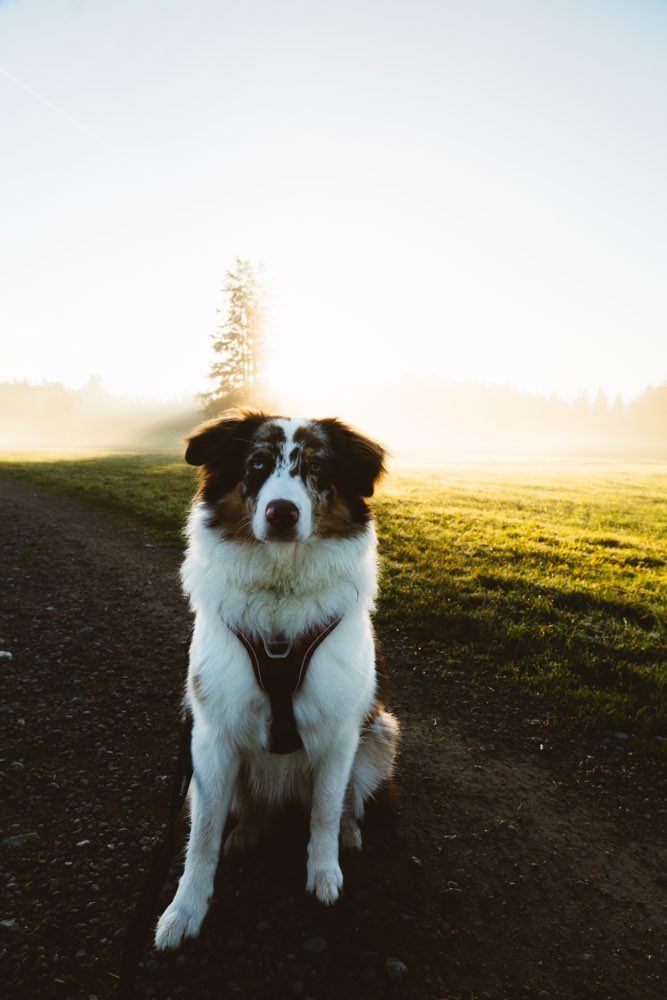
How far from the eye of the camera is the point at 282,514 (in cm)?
284

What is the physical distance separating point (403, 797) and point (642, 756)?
2.02 meters

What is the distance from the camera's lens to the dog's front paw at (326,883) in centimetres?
283

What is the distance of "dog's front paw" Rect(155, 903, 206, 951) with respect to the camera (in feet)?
8.50

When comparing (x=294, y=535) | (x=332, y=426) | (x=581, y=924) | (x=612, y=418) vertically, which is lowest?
(x=581, y=924)

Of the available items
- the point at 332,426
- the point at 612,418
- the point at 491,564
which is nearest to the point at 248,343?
the point at 491,564

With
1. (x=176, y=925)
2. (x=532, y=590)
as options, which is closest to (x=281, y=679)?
(x=176, y=925)

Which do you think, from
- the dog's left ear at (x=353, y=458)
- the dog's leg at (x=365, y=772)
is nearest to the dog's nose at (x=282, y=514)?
the dog's left ear at (x=353, y=458)

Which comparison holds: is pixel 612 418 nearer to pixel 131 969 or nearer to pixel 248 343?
pixel 248 343

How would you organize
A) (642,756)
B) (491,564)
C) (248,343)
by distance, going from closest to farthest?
(642,756) → (491,564) → (248,343)

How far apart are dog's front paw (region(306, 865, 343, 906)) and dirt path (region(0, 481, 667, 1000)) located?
2.0 inches

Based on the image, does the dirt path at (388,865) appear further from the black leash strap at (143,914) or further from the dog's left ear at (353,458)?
the dog's left ear at (353,458)

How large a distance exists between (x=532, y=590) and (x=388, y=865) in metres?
4.94

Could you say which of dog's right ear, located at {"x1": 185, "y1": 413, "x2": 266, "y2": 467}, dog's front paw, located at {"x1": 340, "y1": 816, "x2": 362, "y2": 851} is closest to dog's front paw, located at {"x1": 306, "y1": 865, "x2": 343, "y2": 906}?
dog's front paw, located at {"x1": 340, "y1": 816, "x2": 362, "y2": 851}

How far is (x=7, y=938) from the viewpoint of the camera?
2543 millimetres
